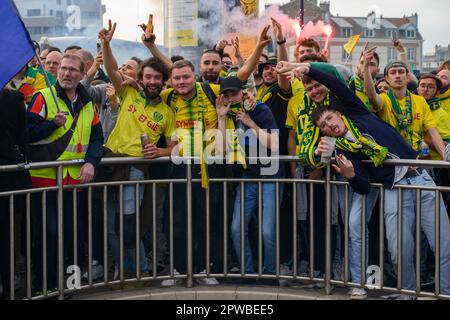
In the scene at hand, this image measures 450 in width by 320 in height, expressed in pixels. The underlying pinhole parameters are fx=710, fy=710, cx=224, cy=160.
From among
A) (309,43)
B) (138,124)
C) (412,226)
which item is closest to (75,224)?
(138,124)

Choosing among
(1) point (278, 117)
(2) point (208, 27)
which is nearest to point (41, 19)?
(2) point (208, 27)

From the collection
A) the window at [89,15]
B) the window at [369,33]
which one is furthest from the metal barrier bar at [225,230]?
the window at [369,33]

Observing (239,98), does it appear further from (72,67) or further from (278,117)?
(72,67)

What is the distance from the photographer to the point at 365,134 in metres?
6.35

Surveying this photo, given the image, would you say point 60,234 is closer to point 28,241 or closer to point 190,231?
point 28,241

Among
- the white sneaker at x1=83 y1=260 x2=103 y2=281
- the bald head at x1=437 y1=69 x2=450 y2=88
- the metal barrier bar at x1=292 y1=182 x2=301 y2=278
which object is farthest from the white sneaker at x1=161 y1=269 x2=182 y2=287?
the bald head at x1=437 y1=69 x2=450 y2=88

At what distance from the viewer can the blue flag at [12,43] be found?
19.5 ft

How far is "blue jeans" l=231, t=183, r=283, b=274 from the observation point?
669 cm

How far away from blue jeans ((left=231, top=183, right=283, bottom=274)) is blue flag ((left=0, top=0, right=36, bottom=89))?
2.30m

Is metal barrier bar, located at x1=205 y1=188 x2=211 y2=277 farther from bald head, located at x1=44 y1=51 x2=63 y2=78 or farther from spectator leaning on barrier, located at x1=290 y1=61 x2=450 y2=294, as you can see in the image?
bald head, located at x1=44 y1=51 x2=63 y2=78

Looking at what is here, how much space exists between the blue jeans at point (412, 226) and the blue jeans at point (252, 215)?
42.1 inches

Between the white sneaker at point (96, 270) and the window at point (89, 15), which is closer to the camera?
the white sneaker at point (96, 270)

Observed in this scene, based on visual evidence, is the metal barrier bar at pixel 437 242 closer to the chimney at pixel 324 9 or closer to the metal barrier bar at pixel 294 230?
the metal barrier bar at pixel 294 230
